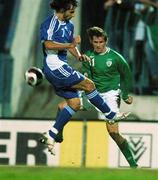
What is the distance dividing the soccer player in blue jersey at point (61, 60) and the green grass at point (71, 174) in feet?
4.20

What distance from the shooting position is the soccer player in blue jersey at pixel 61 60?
1044cm

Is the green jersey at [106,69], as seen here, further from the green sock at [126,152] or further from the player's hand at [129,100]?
the green sock at [126,152]

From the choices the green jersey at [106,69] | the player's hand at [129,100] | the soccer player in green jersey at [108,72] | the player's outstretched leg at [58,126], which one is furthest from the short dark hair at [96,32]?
the player's outstretched leg at [58,126]

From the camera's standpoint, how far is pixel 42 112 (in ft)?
43.8

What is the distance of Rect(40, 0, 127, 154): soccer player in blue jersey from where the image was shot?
10438 millimetres

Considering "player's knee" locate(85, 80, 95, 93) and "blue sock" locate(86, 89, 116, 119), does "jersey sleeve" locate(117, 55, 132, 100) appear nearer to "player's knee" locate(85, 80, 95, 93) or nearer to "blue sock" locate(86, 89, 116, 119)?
"blue sock" locate(86, 89, 116, 119)

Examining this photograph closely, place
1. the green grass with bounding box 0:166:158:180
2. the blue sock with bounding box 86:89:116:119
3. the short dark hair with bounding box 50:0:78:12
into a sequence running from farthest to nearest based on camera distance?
the blue sock with bounding box 86:89:116:119 → the short dark hair with bounding box 50:0:78:12 → the green grass with bounding box 0:166:158:180

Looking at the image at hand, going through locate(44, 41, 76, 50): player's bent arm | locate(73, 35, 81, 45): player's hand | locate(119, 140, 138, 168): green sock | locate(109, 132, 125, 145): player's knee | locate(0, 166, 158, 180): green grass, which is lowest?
locate(119, 140, 138, 168): green sock

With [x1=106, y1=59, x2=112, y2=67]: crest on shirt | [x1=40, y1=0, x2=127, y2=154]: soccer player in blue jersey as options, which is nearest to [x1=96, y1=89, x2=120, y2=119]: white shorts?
[x1=106, y1=59, x2=112, y2=67]: crest on shirt

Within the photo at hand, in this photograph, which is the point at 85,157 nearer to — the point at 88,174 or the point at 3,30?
the point at 3,30

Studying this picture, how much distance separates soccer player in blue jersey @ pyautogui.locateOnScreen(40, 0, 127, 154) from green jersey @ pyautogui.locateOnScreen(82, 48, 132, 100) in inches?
55.9

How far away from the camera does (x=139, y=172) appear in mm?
9023

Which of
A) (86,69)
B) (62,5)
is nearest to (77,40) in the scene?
(62,5)

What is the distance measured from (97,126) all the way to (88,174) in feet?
14.7
